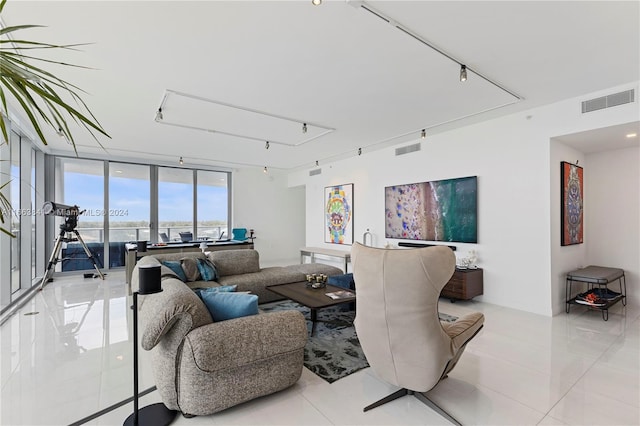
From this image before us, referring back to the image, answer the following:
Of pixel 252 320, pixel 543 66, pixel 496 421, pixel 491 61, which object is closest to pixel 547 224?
pixel 543 66

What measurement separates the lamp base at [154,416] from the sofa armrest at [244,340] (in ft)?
1.51

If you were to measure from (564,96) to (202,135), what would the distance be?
204 inches

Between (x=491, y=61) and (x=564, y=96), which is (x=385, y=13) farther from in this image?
(x=564, y=96)

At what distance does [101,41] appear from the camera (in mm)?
2713

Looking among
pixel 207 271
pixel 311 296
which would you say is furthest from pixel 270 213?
pixel 311 296

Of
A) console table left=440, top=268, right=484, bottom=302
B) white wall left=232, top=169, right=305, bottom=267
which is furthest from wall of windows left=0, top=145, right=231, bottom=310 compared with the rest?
console table left=440, top=268, right=484, bottom=302

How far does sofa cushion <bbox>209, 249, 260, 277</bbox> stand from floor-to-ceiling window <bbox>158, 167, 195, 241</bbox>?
3.45 m

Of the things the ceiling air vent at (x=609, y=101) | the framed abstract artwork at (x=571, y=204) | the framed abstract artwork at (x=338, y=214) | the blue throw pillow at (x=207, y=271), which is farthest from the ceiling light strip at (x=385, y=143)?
the blue throw pillow at (x=207, y=271)

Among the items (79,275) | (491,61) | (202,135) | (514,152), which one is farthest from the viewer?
(79,275)

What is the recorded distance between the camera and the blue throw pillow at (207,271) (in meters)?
4.65

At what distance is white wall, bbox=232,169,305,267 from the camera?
30.5ft

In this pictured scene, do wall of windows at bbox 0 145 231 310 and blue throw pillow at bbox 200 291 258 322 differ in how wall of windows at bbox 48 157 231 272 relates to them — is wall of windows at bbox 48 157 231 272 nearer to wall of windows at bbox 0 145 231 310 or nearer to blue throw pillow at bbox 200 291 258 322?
wall of windows at bbox 0 145 231 310

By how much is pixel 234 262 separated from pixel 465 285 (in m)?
3.45

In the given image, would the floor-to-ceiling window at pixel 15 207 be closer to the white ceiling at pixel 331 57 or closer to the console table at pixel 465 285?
the white ceiling at pixel 331 57
